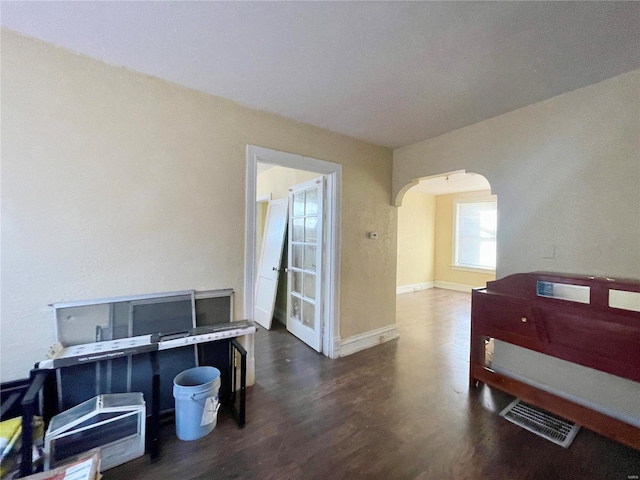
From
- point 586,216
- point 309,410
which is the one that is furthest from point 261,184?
point 586,216

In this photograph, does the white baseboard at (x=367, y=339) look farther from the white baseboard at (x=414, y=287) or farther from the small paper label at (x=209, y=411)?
the white baseboard at (x=414, y=287)

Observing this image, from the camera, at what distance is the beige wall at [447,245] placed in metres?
6.70

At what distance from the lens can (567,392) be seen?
212 cm

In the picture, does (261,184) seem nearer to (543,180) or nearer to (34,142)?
(34,142)

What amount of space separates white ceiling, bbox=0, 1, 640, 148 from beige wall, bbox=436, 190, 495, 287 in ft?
16.6

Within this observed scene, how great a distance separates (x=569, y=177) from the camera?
2.10 metres

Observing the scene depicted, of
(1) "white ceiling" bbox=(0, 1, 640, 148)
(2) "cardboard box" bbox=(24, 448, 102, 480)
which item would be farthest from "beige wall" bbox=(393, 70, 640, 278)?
(2) "cardboard box" bbox=(24, 448, 102, 480)

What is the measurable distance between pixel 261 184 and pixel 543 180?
414 cm

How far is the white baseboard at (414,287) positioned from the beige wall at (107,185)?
512 cm

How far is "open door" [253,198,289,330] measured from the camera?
4020 millimetres

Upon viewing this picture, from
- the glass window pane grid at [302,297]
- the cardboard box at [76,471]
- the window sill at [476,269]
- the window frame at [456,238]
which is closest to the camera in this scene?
the cardboard box at [76,471]

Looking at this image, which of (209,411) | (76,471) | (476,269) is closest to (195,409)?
(209,411)

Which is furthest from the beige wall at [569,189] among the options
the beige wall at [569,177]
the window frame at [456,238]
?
the window frame at [456,238]

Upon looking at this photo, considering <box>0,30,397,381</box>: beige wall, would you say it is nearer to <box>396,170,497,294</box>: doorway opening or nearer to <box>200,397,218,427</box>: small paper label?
<box>200,397,218,427</box>: small paper label
